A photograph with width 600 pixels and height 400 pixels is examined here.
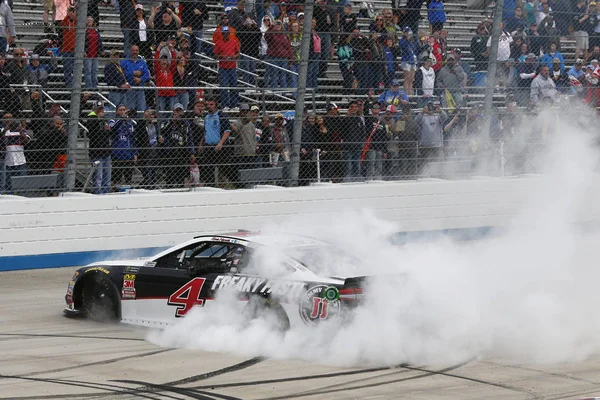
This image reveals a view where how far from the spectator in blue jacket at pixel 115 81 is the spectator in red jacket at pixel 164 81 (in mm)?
521

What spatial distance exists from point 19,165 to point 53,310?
3253 millimetres

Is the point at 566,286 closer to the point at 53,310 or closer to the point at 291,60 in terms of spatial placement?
the point at 53,310

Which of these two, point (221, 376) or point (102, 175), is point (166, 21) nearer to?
point (102, 175)

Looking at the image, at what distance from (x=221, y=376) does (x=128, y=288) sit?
2.41 meters

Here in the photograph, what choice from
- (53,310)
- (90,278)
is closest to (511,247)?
(90,278)

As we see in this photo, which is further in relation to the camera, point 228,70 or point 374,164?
point 374,164

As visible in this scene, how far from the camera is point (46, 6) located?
16953 mm

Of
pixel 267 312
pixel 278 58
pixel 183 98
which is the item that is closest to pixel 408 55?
pixel 278 58

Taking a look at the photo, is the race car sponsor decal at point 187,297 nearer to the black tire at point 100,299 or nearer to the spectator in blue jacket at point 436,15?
the black tire at point 100,299

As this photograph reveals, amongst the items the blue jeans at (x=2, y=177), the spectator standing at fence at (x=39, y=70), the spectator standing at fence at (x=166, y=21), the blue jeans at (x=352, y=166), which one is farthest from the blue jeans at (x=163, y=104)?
the blue jeans at (x=352, y=166)

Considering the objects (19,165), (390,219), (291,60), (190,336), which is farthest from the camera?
(390,219)

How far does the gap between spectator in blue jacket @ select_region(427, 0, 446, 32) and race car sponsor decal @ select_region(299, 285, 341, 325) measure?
413 inches

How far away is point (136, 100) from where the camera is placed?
1519 cm

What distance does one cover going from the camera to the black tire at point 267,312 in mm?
9406
